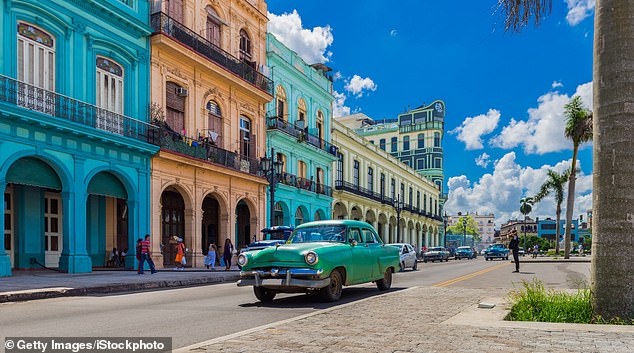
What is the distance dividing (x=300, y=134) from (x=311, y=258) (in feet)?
90.5

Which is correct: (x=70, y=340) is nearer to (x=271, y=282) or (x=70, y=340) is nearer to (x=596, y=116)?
(x=271, y=282)

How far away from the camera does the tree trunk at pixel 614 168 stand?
7.50 m

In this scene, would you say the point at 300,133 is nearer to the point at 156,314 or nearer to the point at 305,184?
the point at 305,184

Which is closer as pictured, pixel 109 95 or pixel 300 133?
pixel 109 95

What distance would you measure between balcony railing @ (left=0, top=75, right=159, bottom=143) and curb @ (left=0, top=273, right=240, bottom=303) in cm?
720

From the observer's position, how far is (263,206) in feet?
111

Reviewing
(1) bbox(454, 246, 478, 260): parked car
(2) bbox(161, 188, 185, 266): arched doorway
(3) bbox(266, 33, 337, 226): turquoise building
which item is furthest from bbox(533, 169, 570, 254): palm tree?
A: (2) bbox(161, 188, 185, 266): arched doorway

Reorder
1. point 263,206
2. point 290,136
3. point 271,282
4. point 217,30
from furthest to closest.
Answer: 1. point 290,136
2. point 263,206
3. point 217,30
4. point 271,282

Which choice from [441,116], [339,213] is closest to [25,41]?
[339,213]

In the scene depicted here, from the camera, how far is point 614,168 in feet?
24.9

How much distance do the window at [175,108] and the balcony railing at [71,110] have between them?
2.15m

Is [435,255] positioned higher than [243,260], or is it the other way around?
[243,260]

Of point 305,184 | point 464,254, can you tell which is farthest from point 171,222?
point 464,254

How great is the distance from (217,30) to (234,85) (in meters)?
3.08
